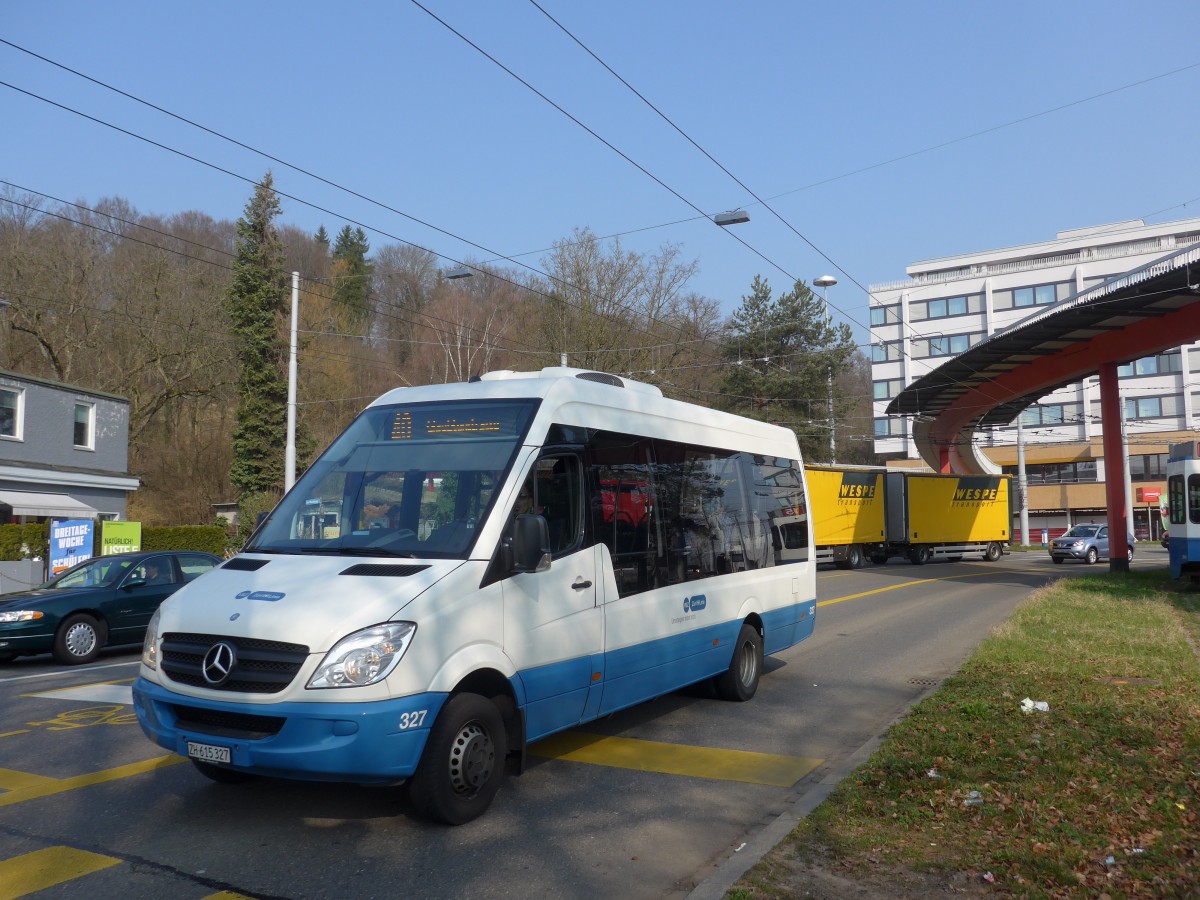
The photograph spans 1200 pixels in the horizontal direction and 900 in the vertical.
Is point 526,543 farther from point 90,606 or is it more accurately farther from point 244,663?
point 90,606

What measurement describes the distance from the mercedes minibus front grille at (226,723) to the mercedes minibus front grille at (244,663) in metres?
0.14

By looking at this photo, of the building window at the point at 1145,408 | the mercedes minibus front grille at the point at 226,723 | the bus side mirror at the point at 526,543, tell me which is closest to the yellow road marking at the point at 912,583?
the bus side mirror at the point at 526,543

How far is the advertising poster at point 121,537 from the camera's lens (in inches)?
947

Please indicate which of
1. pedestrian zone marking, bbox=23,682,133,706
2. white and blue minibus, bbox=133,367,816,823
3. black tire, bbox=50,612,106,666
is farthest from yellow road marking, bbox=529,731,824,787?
black tire, bbox=50,612,106,666

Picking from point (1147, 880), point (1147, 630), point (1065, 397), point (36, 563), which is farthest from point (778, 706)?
point (1065, 397)

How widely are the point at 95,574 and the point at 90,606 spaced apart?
0.84m

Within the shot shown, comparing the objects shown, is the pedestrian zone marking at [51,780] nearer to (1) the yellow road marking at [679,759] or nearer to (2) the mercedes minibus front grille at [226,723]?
(2) the mercedes minibus front grille at [226,723]

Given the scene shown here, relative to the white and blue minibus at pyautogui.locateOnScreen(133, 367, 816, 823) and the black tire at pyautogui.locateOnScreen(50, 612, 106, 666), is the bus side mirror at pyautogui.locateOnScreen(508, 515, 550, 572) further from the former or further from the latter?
the black tire at pyautogui.locateOnScreen(50, 612, 106, 666)

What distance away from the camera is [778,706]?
9.55 meters

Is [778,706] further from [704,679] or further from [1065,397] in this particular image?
[1065,397]

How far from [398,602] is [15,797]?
3142 millimetres

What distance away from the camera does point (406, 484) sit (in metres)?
6.55

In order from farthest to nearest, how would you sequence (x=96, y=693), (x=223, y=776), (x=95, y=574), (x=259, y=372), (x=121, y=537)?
(x=259, y=372), (x=121, y=537), (x=95, y=574), (x=96, y=693), (x=223, y=776)

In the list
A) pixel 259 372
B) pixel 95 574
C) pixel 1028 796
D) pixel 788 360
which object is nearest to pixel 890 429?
pixel 788 360
